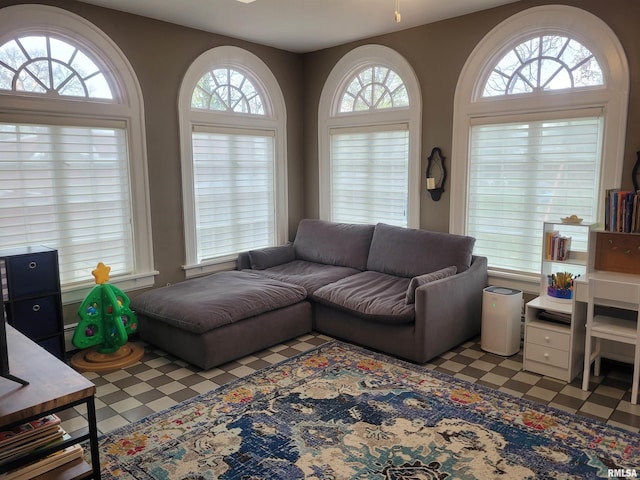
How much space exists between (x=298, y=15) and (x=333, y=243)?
2217mm

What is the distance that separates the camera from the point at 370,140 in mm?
5191

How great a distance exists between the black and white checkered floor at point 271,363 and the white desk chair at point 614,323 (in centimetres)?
18

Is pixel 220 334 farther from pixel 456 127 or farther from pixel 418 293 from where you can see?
pixel 456 127

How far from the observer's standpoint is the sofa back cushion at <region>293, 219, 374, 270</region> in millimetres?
4984

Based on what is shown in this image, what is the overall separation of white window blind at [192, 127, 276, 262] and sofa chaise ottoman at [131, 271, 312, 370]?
69 cm

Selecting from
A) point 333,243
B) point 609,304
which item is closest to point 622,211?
point 609,304

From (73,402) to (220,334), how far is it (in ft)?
5.82

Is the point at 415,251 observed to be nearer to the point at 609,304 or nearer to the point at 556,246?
the point at 556,246

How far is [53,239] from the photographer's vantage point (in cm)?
390

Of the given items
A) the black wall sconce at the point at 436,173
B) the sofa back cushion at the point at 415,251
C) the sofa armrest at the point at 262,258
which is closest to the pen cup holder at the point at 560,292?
the sofa back cushion at the point at 415,251

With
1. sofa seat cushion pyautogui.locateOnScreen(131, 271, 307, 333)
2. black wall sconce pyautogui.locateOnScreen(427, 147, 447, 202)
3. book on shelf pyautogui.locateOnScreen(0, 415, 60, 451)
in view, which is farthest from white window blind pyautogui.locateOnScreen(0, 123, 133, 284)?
black wall sconce pyautogui.locateOnScreen(427, 147, 447, 202)

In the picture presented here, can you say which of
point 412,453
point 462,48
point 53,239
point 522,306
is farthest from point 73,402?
point 462,48

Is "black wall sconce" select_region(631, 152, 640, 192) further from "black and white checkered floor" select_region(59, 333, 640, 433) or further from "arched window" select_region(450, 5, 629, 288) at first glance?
"black and white checkered floor" select_region(59, 333, 640, 433)

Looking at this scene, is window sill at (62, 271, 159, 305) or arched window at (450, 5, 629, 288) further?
window sill at (62, 271, 159, 305)
